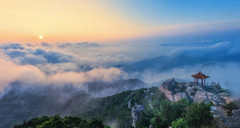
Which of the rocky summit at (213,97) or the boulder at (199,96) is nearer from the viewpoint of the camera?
the rocky summit at (213,97)

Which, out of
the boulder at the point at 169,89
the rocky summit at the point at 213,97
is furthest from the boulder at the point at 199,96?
the boulder at the point at 169,89

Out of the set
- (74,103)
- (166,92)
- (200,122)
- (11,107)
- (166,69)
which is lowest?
(11,107)

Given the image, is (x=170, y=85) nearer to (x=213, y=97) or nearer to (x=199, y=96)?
(x=199, y=96)

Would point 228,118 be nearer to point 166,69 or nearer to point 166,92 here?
point 166,92

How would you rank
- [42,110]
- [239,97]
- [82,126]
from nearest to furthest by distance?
[239,97]
[82,126]
[42,110]

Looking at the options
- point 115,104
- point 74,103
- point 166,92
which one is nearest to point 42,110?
point 74,103

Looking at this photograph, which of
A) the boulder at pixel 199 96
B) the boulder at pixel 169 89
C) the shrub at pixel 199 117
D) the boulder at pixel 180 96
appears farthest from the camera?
the boulder at pixel 169 89

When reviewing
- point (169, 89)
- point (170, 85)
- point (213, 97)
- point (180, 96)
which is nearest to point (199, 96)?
point (213, 97)

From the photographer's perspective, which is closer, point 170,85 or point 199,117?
point 199,117

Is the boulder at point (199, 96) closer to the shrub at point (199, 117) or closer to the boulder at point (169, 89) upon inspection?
the boulder at point (169, 89)
